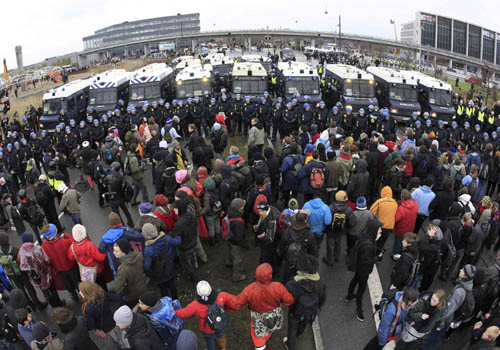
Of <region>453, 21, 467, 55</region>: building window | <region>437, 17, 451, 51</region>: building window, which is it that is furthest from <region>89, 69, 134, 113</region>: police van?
<region>453, 21, 467, 55</region>: building window

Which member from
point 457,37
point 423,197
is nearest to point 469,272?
point 423,197

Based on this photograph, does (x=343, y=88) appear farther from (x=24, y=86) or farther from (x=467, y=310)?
(x=24, y=86)

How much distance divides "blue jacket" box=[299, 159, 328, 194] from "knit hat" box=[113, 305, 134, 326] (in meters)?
5.16

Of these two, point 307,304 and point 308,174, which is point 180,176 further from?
point 307,304

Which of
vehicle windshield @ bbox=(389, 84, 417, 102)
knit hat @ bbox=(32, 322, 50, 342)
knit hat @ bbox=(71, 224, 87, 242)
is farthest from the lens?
vehicle windshield @ bbox=(389, 84, 417, 102)

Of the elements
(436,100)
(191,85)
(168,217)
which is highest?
(191,85)

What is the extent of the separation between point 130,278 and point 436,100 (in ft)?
56.6

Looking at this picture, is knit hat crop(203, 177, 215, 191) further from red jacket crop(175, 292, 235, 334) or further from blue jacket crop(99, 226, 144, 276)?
red jacket crop(175, 292, 235, 334)

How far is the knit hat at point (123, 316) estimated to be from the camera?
3.76 m

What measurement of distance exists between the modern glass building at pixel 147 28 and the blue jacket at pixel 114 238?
157516mm

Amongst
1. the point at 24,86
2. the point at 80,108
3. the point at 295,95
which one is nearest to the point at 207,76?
the point at 295,95

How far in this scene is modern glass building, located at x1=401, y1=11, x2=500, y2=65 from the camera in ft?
343

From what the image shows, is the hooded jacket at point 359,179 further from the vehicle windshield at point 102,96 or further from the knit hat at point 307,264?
the vehicle windshield at point 102,96

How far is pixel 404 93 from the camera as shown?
17406mm
